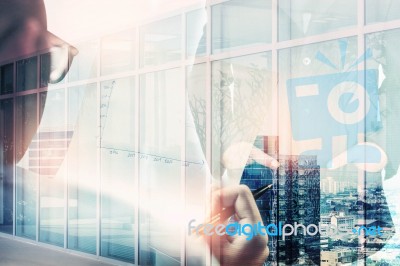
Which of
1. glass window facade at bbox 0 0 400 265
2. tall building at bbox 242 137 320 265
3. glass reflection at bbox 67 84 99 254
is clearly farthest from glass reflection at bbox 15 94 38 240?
tall building at bbox 242 137 320 265

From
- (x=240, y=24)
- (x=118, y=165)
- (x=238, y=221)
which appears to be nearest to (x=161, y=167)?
(x=118, y=165)

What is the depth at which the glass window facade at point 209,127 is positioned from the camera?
6043mm

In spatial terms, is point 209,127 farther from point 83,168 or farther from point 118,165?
point 83,168

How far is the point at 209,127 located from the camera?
7.56m

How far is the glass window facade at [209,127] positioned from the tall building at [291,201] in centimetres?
1

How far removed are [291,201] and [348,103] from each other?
1.05 metres

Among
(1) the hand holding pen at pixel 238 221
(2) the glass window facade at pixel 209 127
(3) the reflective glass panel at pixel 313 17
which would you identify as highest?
(3) the reflective glass panel at pixel 313 17

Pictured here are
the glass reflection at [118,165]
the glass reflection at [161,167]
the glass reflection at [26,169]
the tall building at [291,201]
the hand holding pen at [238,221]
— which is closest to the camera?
the tall building at [291,201]

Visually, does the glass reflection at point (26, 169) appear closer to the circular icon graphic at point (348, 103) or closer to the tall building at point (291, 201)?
the tall building at point (291, 201)

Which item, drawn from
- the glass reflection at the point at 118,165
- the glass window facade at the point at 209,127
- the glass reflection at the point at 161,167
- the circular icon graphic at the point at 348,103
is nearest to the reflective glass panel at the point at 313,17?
the glass window facade at the point at 209,127

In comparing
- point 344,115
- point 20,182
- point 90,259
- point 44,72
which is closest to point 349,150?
point 344,115

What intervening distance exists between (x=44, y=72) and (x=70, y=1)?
237 centimetres

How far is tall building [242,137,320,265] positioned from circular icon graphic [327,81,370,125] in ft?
1.43

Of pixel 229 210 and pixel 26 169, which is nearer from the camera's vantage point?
pixel 229 210
